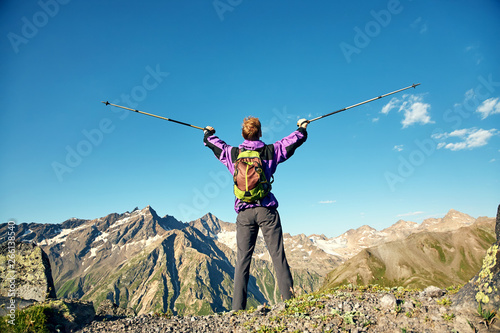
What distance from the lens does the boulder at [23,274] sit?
9.75m

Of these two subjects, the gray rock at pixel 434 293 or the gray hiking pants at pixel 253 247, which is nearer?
the gray rock at pixel 434 293

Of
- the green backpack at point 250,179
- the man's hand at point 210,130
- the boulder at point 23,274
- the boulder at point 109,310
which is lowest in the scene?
the boulder at point 109,310

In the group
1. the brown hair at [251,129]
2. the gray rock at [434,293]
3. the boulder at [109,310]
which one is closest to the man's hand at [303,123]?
the brown hair at [251,129]

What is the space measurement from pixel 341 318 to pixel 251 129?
228 inches

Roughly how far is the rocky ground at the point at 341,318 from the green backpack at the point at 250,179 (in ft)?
10.6

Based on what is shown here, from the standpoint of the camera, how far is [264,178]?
7699 mm

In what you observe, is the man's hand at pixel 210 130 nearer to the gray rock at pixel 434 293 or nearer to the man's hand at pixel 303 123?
the man's hand at pixel 303 123

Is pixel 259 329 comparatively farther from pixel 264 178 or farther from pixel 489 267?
pixel 489 267

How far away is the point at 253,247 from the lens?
7895 millimetres

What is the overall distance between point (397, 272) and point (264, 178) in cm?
23086

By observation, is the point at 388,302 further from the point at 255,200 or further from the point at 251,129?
the point at 251,129

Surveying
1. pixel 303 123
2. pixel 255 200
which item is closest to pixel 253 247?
pixel 255 200

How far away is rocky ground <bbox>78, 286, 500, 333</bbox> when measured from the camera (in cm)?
538

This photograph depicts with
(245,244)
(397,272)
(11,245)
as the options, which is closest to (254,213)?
(245,244)
